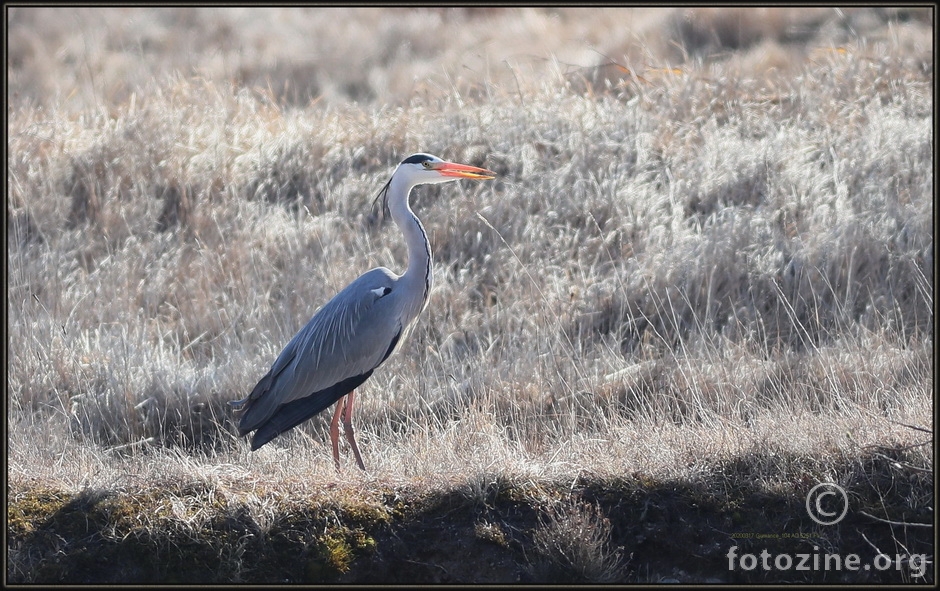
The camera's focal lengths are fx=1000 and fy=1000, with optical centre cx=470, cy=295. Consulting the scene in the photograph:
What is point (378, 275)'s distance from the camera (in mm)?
5406

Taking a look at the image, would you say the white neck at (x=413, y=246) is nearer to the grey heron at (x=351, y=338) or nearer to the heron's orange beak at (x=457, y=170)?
the grey heron at (x=351, y=338)

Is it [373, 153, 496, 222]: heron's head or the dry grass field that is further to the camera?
[373, 153, 496, 222]: heron's head

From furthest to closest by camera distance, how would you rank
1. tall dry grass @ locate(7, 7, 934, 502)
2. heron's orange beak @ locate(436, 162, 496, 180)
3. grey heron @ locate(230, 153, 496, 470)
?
tall dry grass @ locate(7, 7, 934, 502) < heron's orange beak @ locate(436, 162, 496, 180) < grey heron @ locate(230, 153, 496, 470)

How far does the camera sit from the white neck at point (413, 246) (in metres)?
5.32

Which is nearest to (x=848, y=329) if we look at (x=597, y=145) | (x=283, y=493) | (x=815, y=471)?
(x=815, y=471)

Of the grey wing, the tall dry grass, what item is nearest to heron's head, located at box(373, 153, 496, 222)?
the grey wing

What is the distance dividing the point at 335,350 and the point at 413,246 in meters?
0.69

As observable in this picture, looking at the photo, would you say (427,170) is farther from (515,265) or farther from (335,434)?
(515,265)

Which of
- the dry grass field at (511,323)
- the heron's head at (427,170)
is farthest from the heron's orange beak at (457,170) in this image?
the dry grass field at (511,323)

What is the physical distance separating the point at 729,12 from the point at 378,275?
918 centimetres

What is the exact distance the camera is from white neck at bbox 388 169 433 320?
5324 millimetres

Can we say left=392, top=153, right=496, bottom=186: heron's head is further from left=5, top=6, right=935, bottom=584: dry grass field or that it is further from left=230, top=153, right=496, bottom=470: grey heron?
left=5, top=6, right=935, bottom=584: dry grass field

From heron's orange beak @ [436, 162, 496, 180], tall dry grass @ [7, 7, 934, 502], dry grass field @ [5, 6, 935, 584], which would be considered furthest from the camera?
tall dry grass @ [7, 7, 934, 502]

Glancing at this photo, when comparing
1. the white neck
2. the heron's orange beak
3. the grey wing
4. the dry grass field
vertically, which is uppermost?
the heron's orange beak
